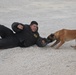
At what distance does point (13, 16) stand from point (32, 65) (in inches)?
213

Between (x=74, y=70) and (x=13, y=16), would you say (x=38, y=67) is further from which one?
(x=13, y=16)

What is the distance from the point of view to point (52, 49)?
661cm

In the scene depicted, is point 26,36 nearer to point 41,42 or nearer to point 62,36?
point 41,42

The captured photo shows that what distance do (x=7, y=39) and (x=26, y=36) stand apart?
0.40m

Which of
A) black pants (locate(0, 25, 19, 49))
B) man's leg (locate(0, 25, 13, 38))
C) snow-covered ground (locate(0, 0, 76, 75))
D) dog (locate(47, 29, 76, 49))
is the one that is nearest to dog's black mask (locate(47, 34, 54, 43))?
dog (locate(47, 29, 76, 49))

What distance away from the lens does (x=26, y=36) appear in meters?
6.68

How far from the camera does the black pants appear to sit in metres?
6.47

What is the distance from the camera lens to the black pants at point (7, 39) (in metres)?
6.47

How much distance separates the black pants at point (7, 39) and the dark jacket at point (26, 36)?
101 mm

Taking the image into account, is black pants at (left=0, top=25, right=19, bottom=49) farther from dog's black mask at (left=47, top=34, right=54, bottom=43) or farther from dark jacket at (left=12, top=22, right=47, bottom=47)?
dog's black mask at (left=47, top=34, right=54, bottom=43)

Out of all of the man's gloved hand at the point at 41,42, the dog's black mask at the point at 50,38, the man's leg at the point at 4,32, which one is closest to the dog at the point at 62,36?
the dog's black mask at the point at 50,38

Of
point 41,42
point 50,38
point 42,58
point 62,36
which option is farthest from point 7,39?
point 62,36

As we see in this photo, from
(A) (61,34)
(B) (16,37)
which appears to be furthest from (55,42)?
(B) (16,37)

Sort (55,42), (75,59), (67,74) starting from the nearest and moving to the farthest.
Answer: (67,74), (75,59), (55,42)
